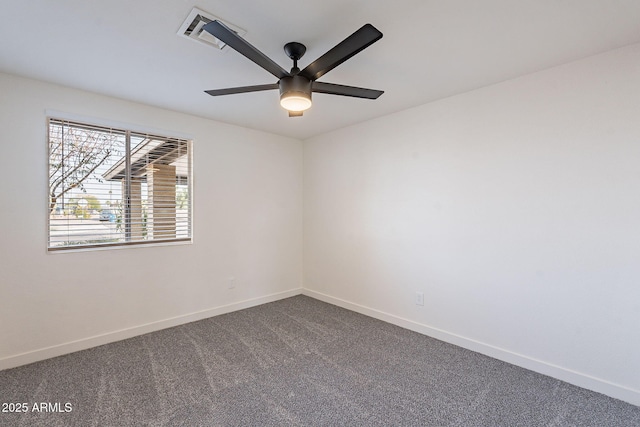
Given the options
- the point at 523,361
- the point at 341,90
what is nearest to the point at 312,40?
the point at 341,90

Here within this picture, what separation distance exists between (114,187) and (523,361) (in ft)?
13.3

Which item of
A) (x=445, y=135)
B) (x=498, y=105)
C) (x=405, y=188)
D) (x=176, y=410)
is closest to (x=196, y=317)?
(x=176, y=410)

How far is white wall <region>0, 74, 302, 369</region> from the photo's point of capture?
8.15ft

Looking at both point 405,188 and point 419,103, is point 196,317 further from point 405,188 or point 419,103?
point 419,103

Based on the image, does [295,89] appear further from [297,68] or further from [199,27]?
[199,27]

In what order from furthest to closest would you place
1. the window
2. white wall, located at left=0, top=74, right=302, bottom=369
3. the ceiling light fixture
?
the window → white wall, located at left=0, top=74, right=302, bottom=369 → the ceiling light fixture

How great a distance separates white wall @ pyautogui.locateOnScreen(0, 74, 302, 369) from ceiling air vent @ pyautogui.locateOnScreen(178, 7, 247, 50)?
1.58m

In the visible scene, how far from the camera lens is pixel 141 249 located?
10.3 feet

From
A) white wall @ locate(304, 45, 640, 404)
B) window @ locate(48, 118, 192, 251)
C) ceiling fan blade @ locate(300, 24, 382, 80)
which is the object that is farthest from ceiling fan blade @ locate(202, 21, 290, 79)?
window @ locate(48, 118, 192, 251)

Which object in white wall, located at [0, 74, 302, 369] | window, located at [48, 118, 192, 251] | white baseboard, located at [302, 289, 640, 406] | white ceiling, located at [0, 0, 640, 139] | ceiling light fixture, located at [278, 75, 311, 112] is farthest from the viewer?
window, located at [48, 118, 192, 251]

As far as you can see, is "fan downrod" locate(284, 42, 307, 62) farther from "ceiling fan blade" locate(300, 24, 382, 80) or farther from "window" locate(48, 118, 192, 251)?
"window" locate(48, 118, 192, 251)

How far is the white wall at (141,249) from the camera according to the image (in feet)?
8.15

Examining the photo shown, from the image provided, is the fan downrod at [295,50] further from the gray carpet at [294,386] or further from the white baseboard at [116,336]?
the white baseboard at [116,336]

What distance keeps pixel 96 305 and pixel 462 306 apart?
351 centimetres
